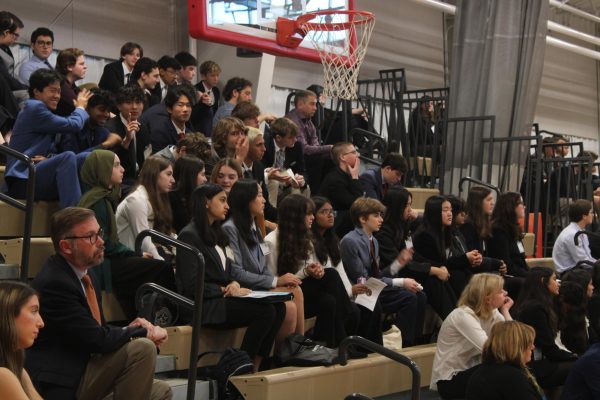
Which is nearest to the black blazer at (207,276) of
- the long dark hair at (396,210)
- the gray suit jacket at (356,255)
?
the gray suit jacket at (356,255)

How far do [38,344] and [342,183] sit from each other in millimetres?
4312

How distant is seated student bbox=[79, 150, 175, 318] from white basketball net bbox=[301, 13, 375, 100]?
4.46 metres

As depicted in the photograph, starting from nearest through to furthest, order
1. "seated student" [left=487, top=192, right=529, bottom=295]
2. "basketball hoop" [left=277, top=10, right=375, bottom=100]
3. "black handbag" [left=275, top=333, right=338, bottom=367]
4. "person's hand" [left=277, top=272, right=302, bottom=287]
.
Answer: "black handbag" [left=275, top=333, right=338, bottom=367], "person's hand" [left=277, top=272, right=302, bottom=287], "seated student" [left=487, top=192, right=529, bottom=295], "basketball hoop" [left=277, top=10, right=375, bottom=100]

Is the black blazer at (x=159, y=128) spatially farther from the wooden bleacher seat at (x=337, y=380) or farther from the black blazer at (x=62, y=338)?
the black blazer at (x=62, y=338)

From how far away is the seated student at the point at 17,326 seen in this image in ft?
12.6

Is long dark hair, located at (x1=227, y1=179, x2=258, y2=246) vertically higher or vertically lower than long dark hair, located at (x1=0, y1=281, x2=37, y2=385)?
higher

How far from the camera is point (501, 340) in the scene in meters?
5.88

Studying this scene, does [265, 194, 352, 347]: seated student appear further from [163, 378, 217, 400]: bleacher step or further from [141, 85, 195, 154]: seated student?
[141, 85, 195, 154]: seated student

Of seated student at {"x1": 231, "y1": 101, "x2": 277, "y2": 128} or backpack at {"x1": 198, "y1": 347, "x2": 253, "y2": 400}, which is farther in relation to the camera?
seated student at {"x1": 231, "y1": 101, "x2": 277, "y2": 128}

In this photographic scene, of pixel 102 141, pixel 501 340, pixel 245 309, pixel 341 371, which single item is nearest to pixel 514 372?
pixel 501 340

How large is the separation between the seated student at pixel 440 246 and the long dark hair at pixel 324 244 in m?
1.00

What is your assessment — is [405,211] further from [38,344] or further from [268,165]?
[38,344]

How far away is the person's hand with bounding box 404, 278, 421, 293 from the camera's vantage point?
23.8ft

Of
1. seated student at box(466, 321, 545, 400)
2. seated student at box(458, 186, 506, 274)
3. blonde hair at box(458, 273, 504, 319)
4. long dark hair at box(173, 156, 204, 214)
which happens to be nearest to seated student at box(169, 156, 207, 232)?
long dark hair at box(173, 156, 204, 214)
